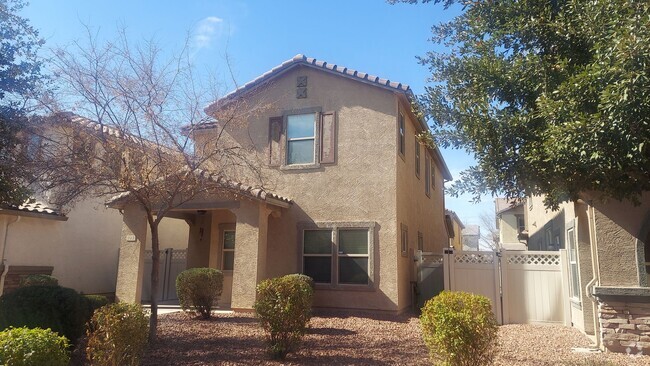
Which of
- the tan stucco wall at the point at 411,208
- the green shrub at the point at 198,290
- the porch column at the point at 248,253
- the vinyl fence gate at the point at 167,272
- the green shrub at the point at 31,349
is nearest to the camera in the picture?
the green shrub at the point at 31,349

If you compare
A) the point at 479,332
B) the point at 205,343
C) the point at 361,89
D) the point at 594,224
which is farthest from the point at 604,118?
the point at 361,89

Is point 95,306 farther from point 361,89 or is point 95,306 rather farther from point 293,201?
point 361,89

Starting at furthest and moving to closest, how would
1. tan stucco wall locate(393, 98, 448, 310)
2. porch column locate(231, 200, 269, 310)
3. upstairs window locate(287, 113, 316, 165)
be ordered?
upstairs window locate(287, 113, 316, 165) < tan stucco wall locate(393, 98, 448, 310) < porch column locate(231, 200, 269, 310)

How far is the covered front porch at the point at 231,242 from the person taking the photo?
39.1ft

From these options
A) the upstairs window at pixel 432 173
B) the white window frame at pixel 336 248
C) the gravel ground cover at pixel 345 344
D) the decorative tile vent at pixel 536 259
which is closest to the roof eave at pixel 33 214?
the gravel ground cover at pixel 345 344

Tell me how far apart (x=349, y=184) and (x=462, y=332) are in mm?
7559

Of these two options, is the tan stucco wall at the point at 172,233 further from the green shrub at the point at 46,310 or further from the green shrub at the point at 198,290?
the green shrub at the point at 46,310

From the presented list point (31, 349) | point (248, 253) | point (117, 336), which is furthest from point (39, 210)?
point (31, 349)

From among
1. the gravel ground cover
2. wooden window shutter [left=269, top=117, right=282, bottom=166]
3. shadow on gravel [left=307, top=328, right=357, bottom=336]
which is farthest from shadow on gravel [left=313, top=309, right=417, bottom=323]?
wooden window shutter [left=269, top=117, right=282, bottom=166]

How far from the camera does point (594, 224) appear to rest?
28.0 ft

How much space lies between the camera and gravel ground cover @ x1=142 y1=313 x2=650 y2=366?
730cm

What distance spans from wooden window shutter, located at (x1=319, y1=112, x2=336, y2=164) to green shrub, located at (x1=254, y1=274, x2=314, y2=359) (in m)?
6.36

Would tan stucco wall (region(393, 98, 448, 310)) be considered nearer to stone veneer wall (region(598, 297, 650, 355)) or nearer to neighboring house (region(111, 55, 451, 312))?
neighboring house (region(111, 55, 451, 312))

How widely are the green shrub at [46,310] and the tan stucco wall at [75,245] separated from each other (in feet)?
22.2
